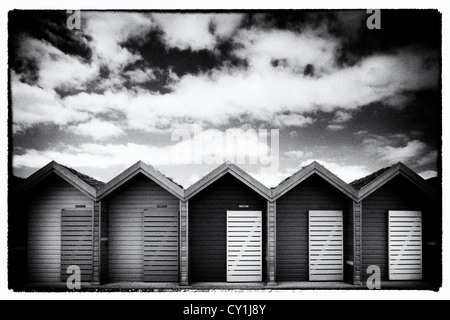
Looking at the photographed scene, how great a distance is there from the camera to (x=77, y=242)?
15273 mm

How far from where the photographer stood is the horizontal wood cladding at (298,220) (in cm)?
1559

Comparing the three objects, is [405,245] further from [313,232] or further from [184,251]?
[184,251]

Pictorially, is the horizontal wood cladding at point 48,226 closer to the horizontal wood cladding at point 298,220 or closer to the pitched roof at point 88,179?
the pitched roof at point 88,179

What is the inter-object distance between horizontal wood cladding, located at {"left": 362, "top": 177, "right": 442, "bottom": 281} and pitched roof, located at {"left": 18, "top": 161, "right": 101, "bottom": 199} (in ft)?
25.3

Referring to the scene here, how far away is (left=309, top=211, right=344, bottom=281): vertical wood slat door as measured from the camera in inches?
609

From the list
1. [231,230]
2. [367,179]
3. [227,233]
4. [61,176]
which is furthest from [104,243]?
[367,179]

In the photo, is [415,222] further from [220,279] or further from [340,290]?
[220,279]

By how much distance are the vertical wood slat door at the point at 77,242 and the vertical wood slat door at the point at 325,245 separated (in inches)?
243

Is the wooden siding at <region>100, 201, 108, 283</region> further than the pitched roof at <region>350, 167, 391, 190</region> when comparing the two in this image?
No

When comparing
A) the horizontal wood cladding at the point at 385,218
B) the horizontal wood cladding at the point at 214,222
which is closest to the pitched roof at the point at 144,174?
the horizontal wood cladding at the point at 214,222

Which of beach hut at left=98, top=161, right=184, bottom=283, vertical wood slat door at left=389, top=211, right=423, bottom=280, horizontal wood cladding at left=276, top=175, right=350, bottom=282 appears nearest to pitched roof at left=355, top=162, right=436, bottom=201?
horizontal wood cladding at left=276, top=175, right=350, bottom=282

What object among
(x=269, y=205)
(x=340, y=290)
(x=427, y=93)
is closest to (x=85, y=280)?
(x=269, y=205)

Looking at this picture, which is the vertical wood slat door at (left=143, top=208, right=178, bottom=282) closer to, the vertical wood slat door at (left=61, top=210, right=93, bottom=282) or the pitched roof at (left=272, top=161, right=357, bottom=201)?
the vertical wood slat door at (left=61, top=210, right=93, bottom=282)

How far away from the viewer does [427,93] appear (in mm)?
14203
